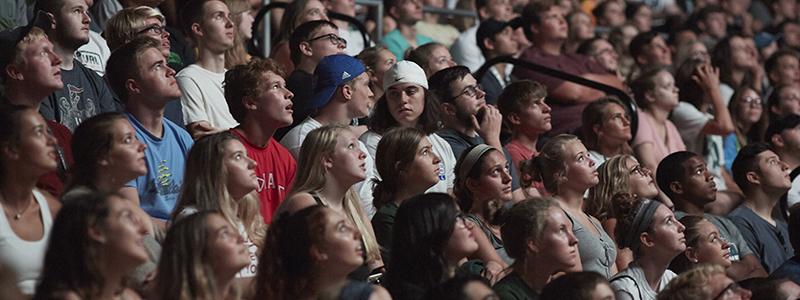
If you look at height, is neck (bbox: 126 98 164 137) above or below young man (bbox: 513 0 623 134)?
above

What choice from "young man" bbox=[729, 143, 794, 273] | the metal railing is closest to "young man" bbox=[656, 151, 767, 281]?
"young man" bbox=[729, 143, 794, 273]

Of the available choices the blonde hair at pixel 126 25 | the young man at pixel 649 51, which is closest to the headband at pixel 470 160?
the blonde hair at pixel 126 25

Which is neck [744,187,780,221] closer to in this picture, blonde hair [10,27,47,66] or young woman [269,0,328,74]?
young woman [269,0,328,74]

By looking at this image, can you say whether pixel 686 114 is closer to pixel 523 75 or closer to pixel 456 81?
pixel 523 75

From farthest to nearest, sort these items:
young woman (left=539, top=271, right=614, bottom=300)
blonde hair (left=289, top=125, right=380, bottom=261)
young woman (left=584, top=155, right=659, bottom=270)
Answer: young woman (left=584, top=155, right=659, bottom=270) → blonde hair (left=289, top=125, right=380, bottom=261) → young woman (left=539, top=271, right=614, bottom=300)

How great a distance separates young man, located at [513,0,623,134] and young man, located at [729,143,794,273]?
50.2 inches

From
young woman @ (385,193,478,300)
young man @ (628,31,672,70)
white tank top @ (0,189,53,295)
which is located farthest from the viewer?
young man @ (628,31,672,70)

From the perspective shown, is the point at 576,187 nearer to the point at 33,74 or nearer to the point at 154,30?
the point at 154,30

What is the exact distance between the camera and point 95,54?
8.22 meters

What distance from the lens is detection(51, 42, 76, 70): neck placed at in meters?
7.29

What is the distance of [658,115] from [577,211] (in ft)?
9.05

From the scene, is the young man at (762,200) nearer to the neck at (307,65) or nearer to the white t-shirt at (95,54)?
the neck at (307,65)

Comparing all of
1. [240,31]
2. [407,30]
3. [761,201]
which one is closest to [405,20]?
[407,30]

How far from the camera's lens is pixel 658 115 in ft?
34.6
